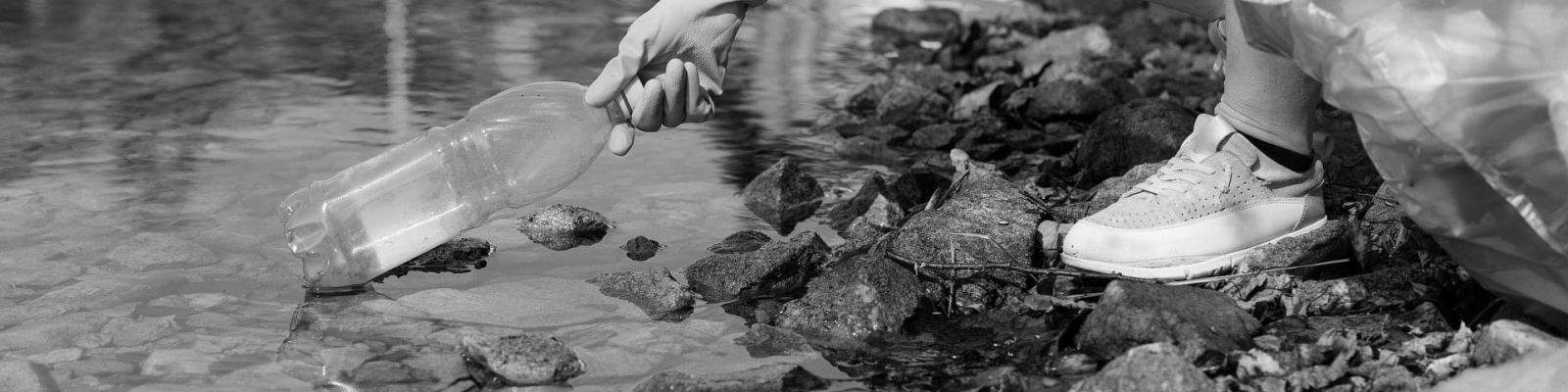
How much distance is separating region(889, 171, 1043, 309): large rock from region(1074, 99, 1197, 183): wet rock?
0.68 meters

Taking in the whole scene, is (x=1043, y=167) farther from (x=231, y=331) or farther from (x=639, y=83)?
(x=231, y=331)

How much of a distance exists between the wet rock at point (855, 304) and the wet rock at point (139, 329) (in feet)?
Result: 3.26

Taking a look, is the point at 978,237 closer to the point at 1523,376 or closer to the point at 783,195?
the point at 783,195

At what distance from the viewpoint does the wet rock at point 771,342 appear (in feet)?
7.49

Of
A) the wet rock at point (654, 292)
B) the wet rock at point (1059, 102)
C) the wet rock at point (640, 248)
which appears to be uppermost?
the wet rock at point (654, 292)

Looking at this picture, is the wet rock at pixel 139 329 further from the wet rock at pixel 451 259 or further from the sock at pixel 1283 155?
the sock at pixel 1283 155

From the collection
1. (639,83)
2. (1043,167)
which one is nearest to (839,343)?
(639,83)

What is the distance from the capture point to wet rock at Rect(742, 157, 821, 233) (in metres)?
3.23

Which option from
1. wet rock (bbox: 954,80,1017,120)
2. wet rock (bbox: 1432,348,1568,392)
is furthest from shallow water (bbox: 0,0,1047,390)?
wet rock (bbox: 1432,348,1568,392)

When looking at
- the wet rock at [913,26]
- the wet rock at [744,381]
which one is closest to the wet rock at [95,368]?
the wet rock at [744,381]

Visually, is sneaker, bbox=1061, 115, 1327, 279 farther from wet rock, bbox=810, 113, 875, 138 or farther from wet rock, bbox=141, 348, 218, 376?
wet rock, bbox=810, 113, 875, 138

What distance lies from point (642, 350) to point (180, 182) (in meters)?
1.58

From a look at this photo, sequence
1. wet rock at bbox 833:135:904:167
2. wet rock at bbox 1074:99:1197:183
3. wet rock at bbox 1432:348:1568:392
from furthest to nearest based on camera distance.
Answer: wet rock at bbox 833:135:904:167
wet rock at bbox 1074:99:1197:183
wet rock at bbox 1432:348:1568:392

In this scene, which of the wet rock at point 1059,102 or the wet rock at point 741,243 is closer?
the wet rock at point 741,243
